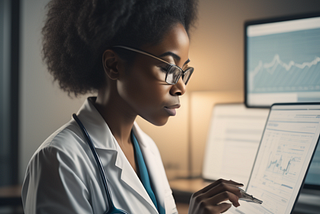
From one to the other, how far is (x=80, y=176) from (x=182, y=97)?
95cm

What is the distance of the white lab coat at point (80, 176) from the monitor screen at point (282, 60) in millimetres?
695

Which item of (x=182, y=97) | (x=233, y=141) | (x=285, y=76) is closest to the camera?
(x=285, y=76)

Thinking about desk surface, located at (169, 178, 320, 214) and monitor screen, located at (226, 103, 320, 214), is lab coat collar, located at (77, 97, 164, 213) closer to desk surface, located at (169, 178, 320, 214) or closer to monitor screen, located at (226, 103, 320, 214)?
monitor screen, located at (226, 103, 320, 214)

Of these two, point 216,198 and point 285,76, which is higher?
point 285,76

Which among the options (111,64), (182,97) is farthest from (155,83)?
(182,97)

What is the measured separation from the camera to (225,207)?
2.14 feet

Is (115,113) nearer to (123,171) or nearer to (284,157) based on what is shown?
(123,171)

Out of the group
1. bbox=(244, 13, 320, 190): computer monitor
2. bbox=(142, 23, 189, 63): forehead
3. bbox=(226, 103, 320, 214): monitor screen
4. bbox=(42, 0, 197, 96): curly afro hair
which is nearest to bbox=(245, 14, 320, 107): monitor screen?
bbox=(244, 13, 320, 190): computer monitor

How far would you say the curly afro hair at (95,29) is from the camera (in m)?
0.71

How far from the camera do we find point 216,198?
660 mm

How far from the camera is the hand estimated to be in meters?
0.65

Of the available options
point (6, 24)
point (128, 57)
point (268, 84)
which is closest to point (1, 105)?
point (6, 24)

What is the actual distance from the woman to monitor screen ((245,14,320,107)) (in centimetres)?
57

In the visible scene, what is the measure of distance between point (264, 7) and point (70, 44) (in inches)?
36.7
